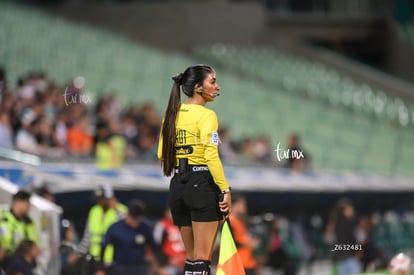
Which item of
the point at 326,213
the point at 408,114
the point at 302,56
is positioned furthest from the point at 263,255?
the point at 302,56

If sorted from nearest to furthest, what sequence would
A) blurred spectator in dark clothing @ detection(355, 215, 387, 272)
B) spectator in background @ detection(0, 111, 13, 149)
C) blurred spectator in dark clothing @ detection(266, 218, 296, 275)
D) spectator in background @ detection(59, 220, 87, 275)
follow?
spectator in background @ detection(59, 220, 87, 275) < blurred spectator in dark clothing @ detection(355, 215, 387, 272) < spectator in background @ detection(0, 111, 13, 149) < blurred spectator in dark clothing @ detection(266, 218, 296, 275)

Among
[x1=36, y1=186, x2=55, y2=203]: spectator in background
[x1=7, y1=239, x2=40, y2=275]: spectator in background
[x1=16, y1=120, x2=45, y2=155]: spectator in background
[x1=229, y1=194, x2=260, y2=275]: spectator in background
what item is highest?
[x1=16, y1=120, x2=45, y2=155]: spectator in background

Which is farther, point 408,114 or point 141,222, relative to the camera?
point 408,114

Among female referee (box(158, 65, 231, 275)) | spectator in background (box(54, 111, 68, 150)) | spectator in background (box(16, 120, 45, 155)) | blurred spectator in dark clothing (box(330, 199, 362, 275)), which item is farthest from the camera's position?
spectator in background (box(54, 111, 68, 150))

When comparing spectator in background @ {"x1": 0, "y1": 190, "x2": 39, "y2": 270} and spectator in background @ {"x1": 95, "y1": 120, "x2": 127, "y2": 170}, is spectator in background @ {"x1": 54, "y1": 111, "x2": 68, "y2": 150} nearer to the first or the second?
spectator in background @ {"x1": 95, "y1": 120, "x2": 127, "y2": 170}

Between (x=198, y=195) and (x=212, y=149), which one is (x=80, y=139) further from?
(x=212, y=149)

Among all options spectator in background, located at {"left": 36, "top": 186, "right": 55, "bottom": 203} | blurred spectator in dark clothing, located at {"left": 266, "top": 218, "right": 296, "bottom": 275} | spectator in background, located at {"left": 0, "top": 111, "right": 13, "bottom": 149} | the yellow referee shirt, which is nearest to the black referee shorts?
the yellow referee shirt

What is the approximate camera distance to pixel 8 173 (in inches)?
583

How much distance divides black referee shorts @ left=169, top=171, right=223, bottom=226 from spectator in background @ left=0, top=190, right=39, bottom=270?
3365 mm

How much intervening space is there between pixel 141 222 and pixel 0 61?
11.1 m

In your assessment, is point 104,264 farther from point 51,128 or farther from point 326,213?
point 326,213

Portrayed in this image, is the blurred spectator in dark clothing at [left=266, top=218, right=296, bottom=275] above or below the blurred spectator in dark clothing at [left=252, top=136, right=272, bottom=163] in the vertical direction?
below

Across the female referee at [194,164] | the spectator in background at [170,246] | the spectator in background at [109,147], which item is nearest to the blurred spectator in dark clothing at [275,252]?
the spectator in background at [170,246]

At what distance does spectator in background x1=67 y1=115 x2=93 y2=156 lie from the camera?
1769 cm
